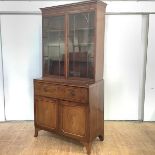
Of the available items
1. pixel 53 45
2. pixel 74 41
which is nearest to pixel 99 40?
pixel 74 41

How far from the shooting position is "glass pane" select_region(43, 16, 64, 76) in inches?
124

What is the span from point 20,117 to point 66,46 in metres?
1.85

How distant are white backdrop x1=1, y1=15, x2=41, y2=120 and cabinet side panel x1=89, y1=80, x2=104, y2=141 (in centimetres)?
146

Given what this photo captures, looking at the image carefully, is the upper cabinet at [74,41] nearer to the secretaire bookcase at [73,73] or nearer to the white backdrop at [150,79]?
the secretaire bookcase at [73,73]

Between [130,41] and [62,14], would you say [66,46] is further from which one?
[130,41]

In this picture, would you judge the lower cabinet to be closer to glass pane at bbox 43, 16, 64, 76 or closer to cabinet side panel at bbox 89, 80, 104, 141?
cabinet side panel at bbox 89, 80, 104, 141

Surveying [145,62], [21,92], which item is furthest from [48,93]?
[145,62]

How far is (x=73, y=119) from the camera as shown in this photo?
9.57 feet

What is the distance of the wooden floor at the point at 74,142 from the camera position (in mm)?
2902

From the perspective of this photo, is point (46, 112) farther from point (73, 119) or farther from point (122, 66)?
point (122, 66)

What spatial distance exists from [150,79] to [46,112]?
202 cm

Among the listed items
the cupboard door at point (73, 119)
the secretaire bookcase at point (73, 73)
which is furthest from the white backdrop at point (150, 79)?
the cupboard door at point (73, 119)

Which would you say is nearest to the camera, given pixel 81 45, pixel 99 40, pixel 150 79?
pixel 99 40

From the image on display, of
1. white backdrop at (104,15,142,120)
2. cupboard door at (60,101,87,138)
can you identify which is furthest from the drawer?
white backdrop at (104,15,142,120)
